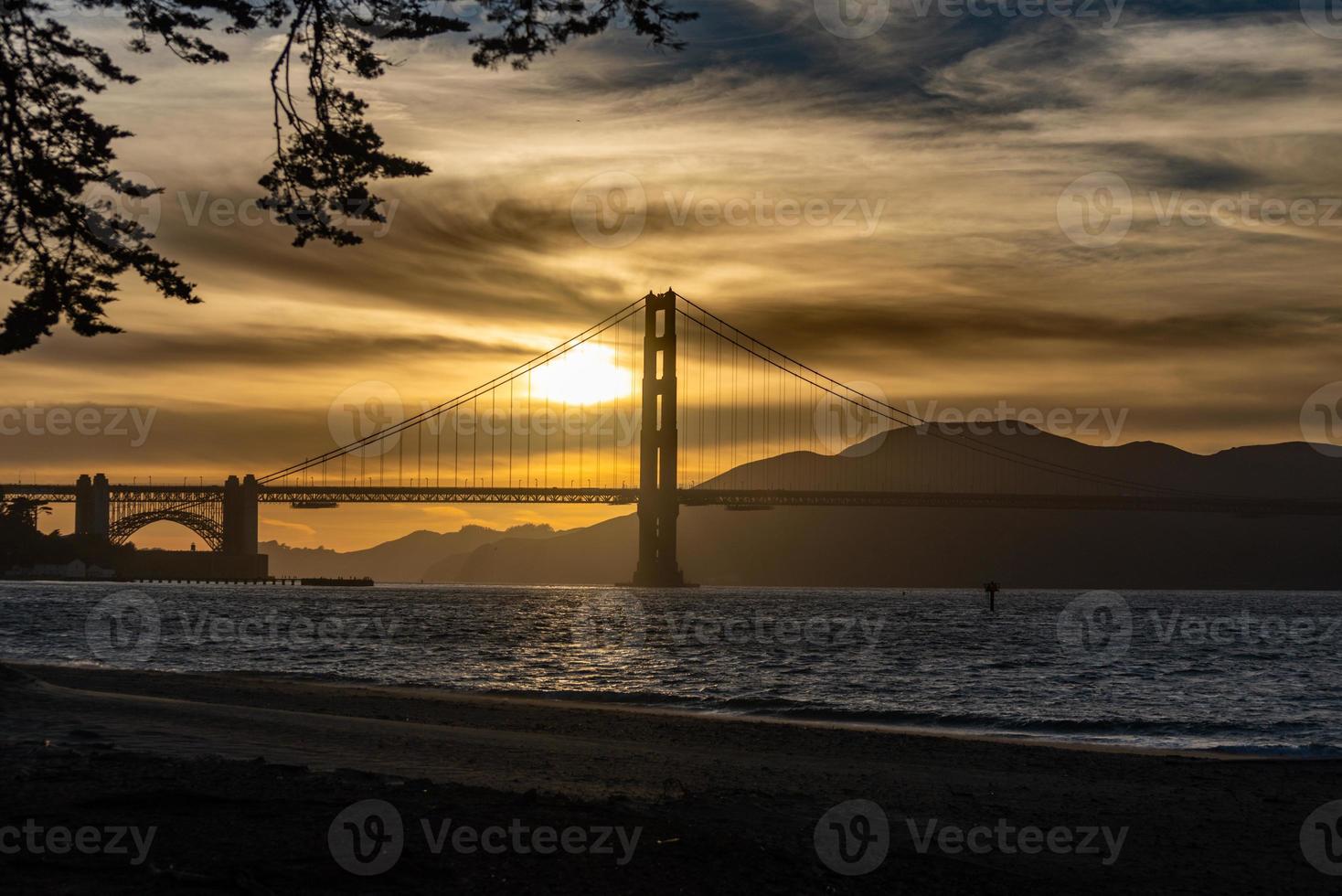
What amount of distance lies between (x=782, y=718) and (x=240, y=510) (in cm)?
14071

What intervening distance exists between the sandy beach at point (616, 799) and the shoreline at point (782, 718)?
766mm

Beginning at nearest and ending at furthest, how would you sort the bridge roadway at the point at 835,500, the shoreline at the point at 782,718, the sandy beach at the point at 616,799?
the sandy beach at the point at 616,799, the shoreline at the point at 782,718, the bridge roadway at the point at 835,500

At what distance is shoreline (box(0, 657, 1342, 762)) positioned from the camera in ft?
68.2

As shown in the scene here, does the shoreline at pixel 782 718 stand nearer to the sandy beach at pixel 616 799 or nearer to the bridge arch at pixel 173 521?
Answer: the sandy beach at pixel 616 799

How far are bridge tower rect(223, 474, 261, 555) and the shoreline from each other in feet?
400

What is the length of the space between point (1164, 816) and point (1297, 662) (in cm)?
3772

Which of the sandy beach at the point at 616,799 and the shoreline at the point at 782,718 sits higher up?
the sandy beach at the point at 616,799

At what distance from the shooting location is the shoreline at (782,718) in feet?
68.2

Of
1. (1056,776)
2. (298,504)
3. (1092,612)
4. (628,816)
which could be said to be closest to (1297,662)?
(1056,776)

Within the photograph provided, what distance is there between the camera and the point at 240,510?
6093 inches

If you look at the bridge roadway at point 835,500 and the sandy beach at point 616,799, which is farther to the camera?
the bridge roadway at point 835,500

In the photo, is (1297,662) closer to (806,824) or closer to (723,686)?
(723,686)

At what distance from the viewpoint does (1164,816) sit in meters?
13.4

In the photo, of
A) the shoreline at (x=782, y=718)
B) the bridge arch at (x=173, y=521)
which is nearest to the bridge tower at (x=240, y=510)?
the bridge arch at (x=173, y=521)
